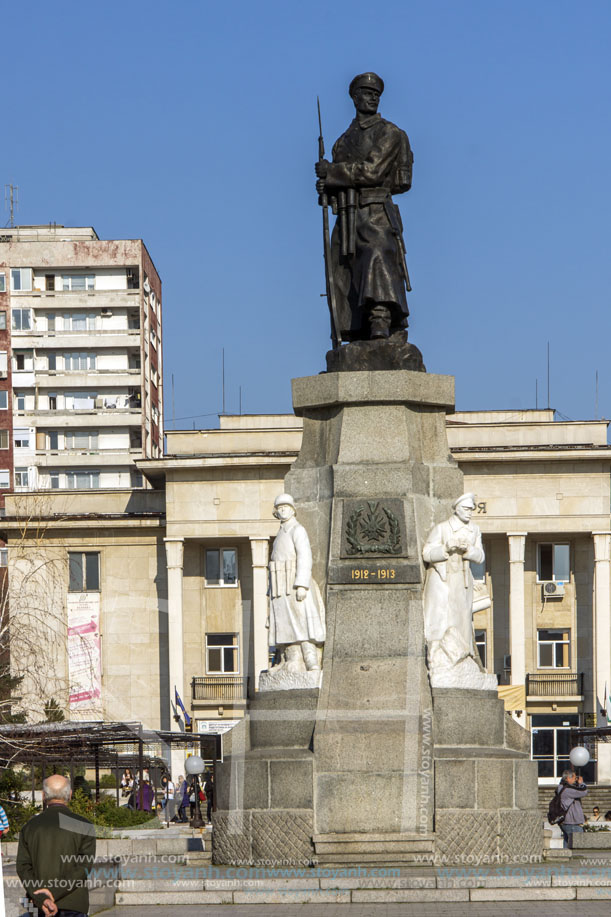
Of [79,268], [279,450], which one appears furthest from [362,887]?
[79,268]

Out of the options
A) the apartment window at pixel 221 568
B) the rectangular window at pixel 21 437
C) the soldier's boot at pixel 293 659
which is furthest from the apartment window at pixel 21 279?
the soldier's boot at pixel 293 659

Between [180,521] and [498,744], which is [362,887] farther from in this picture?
[180,521]

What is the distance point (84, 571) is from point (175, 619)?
19.6ft

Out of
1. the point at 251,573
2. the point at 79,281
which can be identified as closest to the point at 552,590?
the point at 251,573

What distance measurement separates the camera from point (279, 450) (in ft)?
276

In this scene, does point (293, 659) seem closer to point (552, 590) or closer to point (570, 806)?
point (570, 806)

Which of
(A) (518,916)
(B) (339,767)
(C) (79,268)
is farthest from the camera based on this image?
(C) (79,268)

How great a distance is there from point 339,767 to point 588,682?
64005 millimetres

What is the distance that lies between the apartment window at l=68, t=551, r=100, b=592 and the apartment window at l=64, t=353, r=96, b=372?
3486cm

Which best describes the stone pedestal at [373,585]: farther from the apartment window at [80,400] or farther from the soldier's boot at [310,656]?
the apartment window at [80,400]

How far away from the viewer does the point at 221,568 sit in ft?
287

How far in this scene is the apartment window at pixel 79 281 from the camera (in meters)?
120

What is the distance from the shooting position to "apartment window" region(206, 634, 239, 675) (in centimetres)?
8625

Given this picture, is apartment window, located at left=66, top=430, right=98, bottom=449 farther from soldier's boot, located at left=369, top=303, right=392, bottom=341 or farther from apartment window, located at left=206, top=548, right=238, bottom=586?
soldier's boot, located at left=369, top=303, right=392, bottom=341
